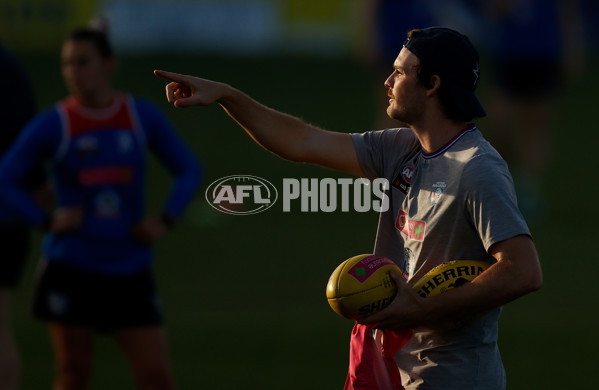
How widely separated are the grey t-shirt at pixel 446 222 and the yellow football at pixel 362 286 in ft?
0.56

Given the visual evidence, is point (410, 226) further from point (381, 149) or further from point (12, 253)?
point (12, 253)

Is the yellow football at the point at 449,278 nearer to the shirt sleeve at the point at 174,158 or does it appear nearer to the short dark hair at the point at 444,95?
the short dark hair at the point at 444,95

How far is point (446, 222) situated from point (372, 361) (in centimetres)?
61

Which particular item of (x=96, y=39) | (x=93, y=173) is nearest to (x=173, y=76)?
(x=93, y=173)

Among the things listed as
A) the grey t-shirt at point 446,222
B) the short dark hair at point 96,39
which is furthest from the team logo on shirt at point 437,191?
the short dark hair at point 96,39

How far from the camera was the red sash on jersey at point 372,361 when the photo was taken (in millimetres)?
4316

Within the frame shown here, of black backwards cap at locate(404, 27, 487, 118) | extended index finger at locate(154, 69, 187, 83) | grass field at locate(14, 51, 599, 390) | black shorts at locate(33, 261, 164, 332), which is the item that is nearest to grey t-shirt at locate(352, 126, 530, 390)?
black backwards cap at locate(404, 27, 487, 118)

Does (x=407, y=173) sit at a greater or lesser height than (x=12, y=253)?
greater

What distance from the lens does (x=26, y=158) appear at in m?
6.23

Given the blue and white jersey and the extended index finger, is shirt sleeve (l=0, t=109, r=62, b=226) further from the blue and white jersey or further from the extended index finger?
the extended index finger

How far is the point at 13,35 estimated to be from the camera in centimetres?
2609

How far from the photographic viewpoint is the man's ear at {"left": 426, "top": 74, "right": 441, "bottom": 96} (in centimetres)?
429

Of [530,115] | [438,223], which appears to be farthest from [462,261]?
[530,115]

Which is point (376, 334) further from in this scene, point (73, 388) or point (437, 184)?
point (73, 388)
